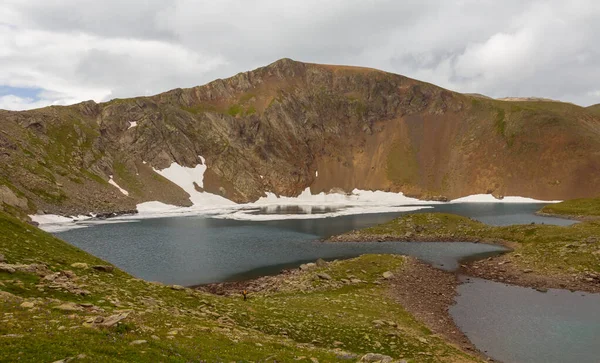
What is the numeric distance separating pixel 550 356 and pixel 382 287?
2152 cm

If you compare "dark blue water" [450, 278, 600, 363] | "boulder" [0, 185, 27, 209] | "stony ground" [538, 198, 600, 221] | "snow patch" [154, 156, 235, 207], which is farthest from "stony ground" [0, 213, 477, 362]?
"snow patch" [154, 156, 235, 207]

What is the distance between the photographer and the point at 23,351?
42.0 ft

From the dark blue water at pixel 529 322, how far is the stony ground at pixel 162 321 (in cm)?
566

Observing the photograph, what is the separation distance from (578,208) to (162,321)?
154 m

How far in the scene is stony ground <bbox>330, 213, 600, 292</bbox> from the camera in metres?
50.6

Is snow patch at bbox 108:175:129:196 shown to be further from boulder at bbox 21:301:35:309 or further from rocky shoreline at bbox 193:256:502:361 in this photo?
boulder at bbox 21:301:35:309

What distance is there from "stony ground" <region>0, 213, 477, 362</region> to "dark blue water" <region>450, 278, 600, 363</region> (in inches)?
223

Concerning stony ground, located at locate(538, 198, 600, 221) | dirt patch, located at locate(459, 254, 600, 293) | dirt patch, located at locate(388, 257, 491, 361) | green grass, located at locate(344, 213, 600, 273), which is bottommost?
dirt patch, located at locate(388, 257, 491, 361)

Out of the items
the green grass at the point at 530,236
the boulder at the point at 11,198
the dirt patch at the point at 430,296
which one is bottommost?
the dirt patch at the point at 430,296

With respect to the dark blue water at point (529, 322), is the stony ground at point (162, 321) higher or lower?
higher

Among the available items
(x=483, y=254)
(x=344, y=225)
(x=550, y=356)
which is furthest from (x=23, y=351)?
(x=344, y=225)

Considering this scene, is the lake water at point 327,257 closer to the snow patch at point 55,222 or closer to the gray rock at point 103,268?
the snow patch at point 55,222

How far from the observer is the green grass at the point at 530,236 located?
54688mm

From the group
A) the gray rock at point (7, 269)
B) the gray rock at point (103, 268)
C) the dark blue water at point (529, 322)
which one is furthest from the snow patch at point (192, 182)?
the gray rock at point (7, 269)
